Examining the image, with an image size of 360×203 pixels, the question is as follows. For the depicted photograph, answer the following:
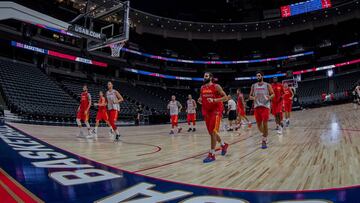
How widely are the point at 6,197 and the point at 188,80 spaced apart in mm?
42091

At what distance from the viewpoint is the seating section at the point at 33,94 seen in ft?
56.3

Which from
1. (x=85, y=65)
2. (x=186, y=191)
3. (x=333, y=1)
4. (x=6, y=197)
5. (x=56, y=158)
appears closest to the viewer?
(x=6, y=197)

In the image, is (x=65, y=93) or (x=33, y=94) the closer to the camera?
(x=33, y=94)

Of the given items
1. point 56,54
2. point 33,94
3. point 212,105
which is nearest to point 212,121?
point 212,105

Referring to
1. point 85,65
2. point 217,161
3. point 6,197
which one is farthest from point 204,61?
point 6,197

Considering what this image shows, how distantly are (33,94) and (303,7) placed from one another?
35734 mm

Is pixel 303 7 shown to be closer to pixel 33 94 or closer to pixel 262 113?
pixel 262 113

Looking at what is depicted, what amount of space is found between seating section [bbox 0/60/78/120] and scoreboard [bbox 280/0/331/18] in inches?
1252

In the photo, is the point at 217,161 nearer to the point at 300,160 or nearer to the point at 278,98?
the point at 300,160

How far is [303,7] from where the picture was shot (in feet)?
117

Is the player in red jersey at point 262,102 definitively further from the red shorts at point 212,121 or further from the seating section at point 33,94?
the seating section at point 33,94

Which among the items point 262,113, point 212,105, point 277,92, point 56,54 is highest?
point 56,54

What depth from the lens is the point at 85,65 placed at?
32.2 m

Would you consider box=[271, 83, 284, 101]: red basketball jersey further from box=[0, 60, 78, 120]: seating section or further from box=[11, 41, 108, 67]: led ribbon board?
box=[11, 41, 108, 67]: led ribbon board
